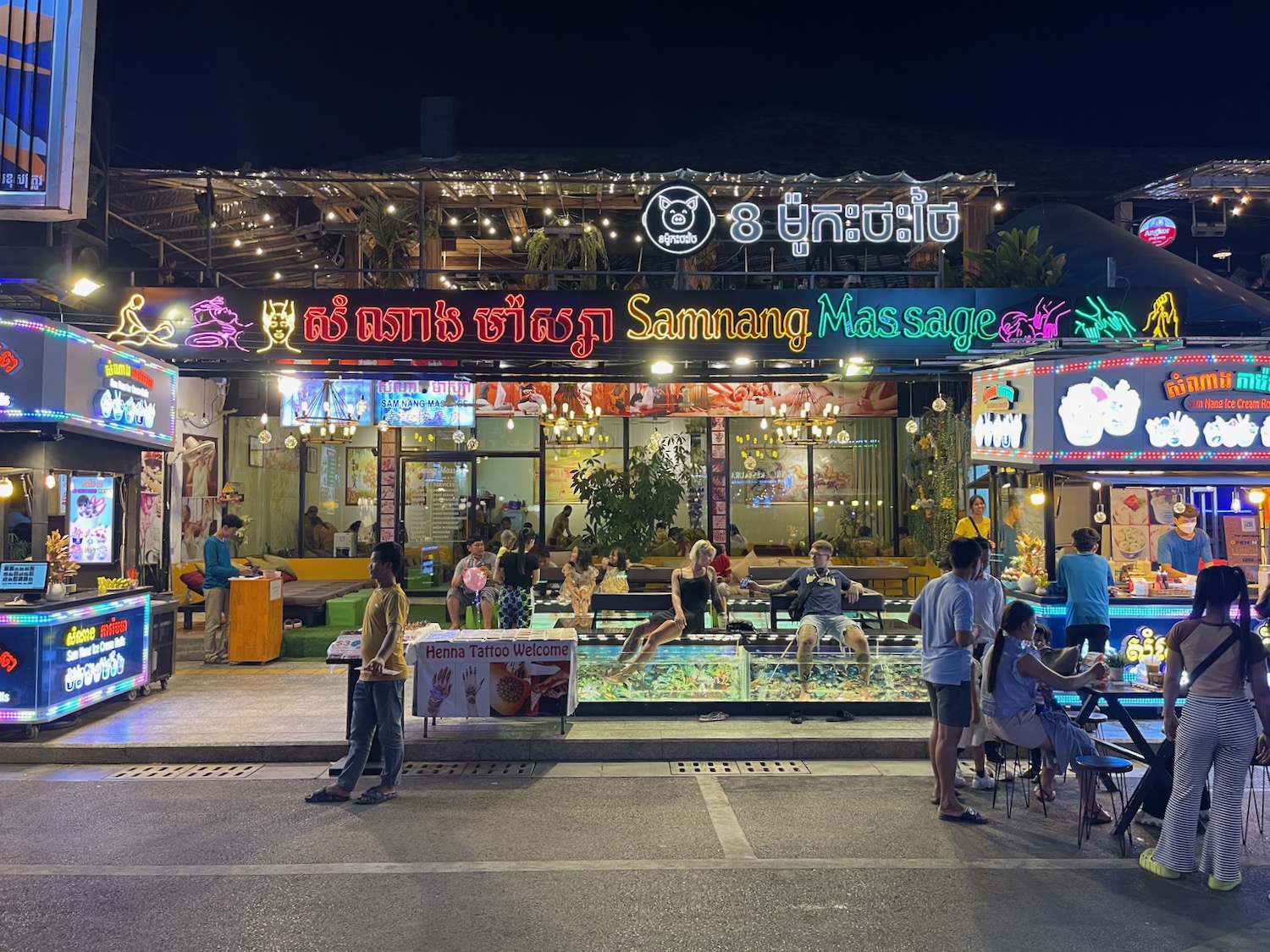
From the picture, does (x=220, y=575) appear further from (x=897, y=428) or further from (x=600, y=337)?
(x=897, y=428)

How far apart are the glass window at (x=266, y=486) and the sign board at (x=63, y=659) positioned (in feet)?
33.8

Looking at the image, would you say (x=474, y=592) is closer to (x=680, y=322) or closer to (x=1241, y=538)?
(x=680, y=322)

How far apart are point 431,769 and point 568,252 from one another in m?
9.65

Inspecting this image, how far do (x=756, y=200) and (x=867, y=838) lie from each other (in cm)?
1200

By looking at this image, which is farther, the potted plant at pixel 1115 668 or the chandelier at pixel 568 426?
the chandelier at pixel 568 426

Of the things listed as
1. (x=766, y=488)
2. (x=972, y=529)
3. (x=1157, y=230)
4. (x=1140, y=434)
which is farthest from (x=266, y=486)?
(x=1157, y=230)

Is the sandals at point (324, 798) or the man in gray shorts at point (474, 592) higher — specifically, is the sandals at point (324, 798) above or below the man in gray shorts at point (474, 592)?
below

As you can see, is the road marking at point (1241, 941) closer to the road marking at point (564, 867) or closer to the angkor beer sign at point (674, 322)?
the road marking at point (564, 867)

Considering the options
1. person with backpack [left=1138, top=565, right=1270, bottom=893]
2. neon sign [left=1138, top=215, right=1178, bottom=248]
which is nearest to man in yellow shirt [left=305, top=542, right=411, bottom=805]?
person with backpack [left=1138, top=565, right=1270, bottom=893]

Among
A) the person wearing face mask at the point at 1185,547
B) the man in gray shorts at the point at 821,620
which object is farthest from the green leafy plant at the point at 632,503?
the person wearing face mask at the point at 1185,547

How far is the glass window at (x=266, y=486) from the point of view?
1994 centimetres

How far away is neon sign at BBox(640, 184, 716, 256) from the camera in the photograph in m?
12.5

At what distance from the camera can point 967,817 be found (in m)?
6.44

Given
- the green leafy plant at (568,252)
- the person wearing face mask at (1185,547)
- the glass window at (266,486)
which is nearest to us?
the person wearing face mask at (1185,547)
